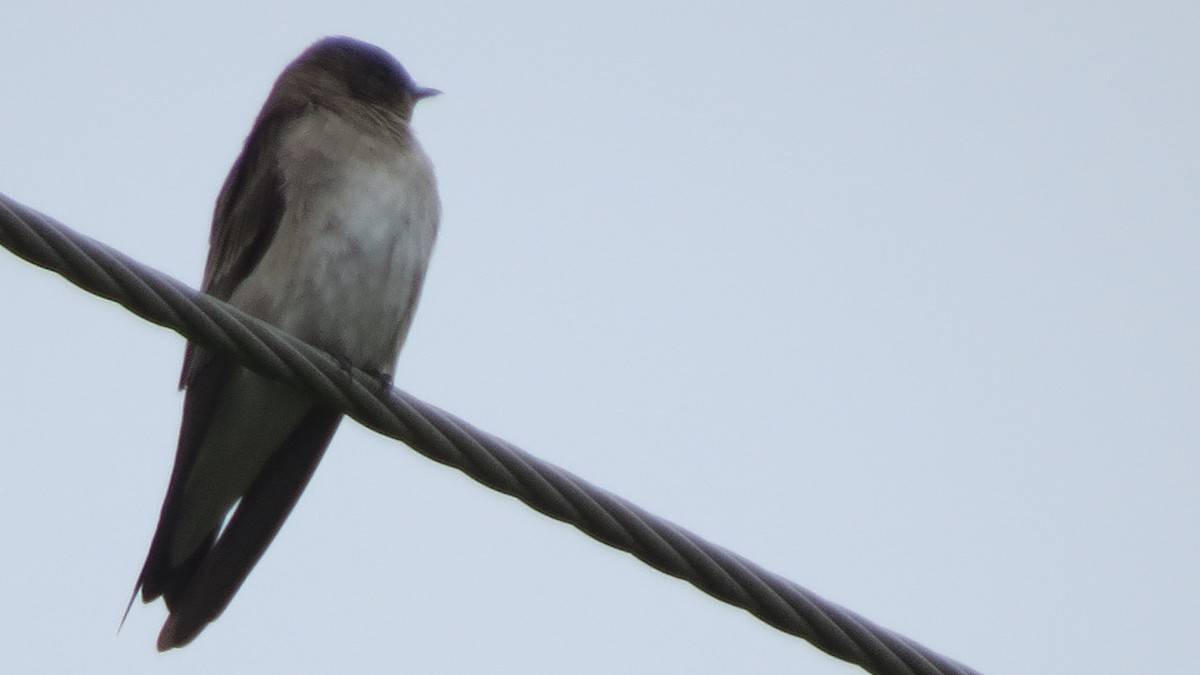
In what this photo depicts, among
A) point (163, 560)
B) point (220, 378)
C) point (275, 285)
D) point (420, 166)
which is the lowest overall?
point (163, 560)

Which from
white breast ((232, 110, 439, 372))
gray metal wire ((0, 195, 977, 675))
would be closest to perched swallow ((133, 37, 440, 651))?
white breast ((232, 110, 439, 372))

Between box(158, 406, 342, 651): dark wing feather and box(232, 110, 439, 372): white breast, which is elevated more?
box(232, 110, 439, 372): white breast

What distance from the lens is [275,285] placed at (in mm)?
4691

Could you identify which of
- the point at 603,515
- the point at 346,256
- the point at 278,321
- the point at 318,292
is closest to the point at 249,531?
the point at 278,321

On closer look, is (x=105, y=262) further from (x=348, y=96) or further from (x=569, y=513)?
(x=348, y=96)

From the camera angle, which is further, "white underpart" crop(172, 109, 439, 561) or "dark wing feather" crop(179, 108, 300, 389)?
"dark wing feather" crop(179, 108, 300, 389)

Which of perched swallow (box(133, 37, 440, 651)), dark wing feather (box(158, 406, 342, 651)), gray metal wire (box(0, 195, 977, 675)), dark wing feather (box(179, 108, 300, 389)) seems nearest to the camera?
gray metal wire (box(0, 195, 977, 675))

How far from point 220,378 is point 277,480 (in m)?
0.37

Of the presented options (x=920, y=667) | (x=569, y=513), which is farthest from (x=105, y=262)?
(x=920, y=667)

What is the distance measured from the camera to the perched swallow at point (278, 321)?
4.64 meters

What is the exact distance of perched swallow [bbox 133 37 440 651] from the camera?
464cm

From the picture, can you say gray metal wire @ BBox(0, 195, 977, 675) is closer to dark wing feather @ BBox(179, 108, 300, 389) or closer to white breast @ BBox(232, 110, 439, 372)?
white breast @ BBox(232, 110, 439, 372)

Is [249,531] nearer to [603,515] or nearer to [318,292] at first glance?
[318,292]

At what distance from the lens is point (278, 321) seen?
4.68m
